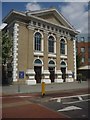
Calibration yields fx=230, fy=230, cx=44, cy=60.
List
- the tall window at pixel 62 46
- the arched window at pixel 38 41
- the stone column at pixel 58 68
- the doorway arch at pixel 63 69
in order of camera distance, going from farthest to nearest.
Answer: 1. the tall window at pixel 62 46
2. the doorway arch at pixel 63 69
3. the stone column at pixel 58 68
4. the arched window at pixel 38 41

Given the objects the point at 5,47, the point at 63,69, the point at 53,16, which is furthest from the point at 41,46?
the point at 5,47

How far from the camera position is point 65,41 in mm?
44125

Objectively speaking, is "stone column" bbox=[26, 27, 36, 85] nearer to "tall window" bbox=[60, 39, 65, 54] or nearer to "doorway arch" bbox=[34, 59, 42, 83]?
"doorway arch" bbox=[34, 59, 42, 83]

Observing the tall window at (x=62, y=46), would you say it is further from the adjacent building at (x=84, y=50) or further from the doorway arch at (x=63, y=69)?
the adjacent building at (x=84, y=50)

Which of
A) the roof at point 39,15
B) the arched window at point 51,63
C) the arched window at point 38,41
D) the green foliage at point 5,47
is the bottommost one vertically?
the arched window at point 51,63

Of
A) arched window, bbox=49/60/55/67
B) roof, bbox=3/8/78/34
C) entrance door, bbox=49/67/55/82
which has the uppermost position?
roof, bbox=3/8/78/34

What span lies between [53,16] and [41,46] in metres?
7.29

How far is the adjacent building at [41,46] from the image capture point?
3572 cm

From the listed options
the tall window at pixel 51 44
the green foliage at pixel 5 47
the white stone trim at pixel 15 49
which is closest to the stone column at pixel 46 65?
the tall window at pixel 51 44

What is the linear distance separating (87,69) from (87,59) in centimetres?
929

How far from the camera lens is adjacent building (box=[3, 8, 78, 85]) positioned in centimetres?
3572

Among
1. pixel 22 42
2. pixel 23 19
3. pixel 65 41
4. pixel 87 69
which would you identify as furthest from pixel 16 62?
pixel 87 69

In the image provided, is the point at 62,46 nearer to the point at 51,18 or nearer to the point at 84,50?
the point at 51,18

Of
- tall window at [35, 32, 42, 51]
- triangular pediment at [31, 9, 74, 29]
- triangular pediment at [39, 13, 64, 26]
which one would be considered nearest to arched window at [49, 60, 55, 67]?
tall window at [35, 32, 42, 51]
